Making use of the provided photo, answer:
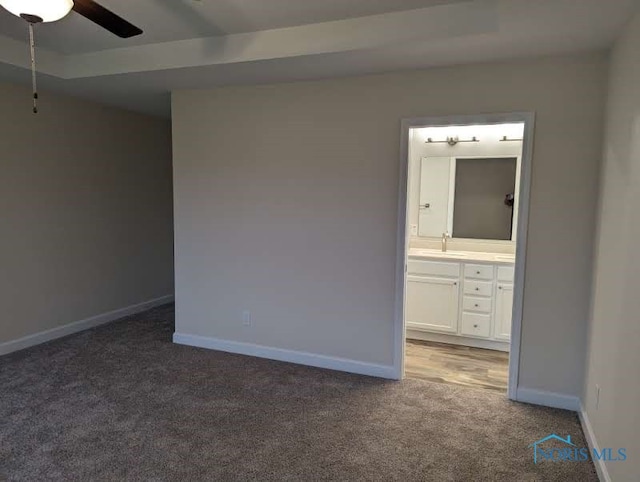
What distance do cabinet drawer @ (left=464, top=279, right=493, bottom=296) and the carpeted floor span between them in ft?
3.54

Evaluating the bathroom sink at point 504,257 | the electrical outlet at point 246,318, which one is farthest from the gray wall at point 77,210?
the bathroom sink at point 504,257

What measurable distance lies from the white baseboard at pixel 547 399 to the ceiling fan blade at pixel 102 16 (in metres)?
3.15

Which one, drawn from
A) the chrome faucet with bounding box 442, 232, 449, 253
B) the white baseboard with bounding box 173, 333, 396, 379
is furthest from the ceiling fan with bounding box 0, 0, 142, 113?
the chrome faucet with bounding box 442, 232, 449, 253

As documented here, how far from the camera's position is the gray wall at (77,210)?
147 inches

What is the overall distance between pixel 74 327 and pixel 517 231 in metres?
4.07

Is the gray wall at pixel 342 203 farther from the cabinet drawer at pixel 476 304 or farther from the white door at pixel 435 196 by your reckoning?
the white door at pixel 435 196

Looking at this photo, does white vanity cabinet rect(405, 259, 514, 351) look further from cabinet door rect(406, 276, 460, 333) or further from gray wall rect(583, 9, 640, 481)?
gray wall rect(583, 9, 640, 481)

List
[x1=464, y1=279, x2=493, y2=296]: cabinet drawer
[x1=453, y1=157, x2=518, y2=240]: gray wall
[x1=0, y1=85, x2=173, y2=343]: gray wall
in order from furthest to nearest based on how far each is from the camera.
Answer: [x1=453, y1=157, x2=518, y2=240]: gray wall < [x1=464, y1=279, x2=493, y2=296]: cabinet drawer < [x1=0, y1=85, x2=173, y2=343]: gray wall

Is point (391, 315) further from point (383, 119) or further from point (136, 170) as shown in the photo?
point (136, 170)

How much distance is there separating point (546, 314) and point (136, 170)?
4301mm

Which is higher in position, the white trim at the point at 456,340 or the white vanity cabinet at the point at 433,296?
the white vanity cabinet at the point at 433,296

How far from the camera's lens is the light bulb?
156 centimetres

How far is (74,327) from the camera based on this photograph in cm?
429

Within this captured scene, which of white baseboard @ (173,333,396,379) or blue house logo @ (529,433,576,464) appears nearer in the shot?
blue house logo @ (529,433,576,464)
